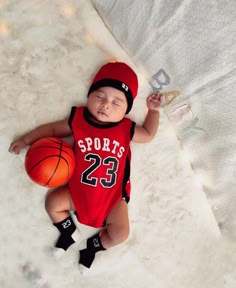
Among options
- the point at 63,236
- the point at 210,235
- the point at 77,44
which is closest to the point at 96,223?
the point at 63,236

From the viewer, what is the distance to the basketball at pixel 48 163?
1479mm

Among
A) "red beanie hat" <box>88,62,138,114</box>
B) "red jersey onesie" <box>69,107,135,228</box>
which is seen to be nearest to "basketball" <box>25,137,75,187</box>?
"red jersey onesie" <box>69,107,135,228</box>

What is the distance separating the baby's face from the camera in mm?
1620

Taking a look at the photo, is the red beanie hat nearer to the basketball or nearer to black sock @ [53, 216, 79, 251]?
the basketball

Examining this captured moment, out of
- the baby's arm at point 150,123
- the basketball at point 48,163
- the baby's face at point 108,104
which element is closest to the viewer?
the basketball at point 48,163

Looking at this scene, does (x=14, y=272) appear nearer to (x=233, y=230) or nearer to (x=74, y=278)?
(x=74, y=278)

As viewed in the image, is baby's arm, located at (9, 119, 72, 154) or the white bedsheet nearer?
the white bedsheet

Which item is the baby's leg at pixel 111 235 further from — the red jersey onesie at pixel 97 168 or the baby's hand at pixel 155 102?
the baby's hand at pixel 155 102

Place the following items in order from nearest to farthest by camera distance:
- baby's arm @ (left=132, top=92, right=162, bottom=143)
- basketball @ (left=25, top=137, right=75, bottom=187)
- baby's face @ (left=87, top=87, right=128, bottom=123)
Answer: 1. basketball @ (left=25, top=137, right=75, bottom=187)
2. baby's face @ (left=87, top=87, right=128, bottom=123)
3. baby's arm @ (left=132, top=92, right=162, bottom=143)

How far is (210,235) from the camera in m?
1.84

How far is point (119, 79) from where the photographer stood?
1647mm

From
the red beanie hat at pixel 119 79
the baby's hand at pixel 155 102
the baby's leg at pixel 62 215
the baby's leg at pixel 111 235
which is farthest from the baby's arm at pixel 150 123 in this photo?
the baby's leg at pixel 62 215

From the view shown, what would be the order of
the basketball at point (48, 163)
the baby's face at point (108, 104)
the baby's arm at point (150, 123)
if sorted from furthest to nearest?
the baby's arm at point (150, 123) → the baby's face at point (108, 104) → the basketball at point (48, 163)

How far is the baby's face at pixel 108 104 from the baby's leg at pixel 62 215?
0.36m
